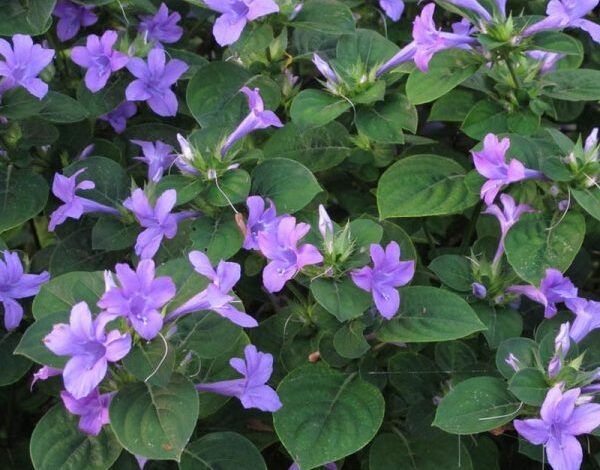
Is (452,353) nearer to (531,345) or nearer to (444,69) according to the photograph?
(531,345)

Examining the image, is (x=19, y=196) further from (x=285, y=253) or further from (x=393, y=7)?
(x=393, y=7)

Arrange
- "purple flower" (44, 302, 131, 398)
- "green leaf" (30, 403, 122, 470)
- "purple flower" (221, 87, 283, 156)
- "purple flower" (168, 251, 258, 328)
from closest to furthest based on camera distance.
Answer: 1. "purple flower" (44, 302, 131, 398)
2. "purple flower" (168, 251, 258, 328)
3. "green leaf" (30, 403, 122, 470)
4. "purple flower" (221, 87, 283, 156)

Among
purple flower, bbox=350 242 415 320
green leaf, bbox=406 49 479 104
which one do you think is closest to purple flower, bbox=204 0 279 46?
green leaf, bbox=406 49 479 104

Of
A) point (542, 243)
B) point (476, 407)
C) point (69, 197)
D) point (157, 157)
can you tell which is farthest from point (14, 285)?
point (542, 243)

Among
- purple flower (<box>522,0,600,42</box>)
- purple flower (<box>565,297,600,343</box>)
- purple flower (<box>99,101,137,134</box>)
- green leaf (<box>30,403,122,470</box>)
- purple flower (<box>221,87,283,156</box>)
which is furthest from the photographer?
purple flower (<box>99,101,137,134</box>)

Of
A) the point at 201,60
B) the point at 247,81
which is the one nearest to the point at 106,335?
the point at 247,81

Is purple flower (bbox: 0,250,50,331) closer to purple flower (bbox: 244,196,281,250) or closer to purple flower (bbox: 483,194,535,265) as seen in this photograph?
purple flower (bbox: 244,196,281,250)

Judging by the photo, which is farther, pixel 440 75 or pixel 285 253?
pixel 440 75
